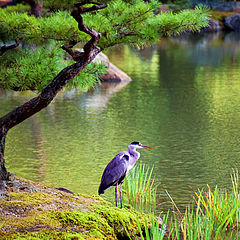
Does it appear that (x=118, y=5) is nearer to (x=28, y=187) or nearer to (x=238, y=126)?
(x=28, y=187)

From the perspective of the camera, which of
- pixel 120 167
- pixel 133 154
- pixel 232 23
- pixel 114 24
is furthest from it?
pixel 232 23

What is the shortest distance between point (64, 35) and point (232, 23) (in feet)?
154

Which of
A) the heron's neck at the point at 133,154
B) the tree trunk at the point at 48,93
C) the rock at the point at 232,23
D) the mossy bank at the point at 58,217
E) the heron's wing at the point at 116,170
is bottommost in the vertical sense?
the rock at the point at 232,23

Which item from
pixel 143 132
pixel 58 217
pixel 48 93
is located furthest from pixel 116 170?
pixel 143 132

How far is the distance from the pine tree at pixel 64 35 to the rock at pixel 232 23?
45.7 metres

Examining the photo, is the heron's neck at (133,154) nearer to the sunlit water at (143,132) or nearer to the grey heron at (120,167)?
the grey heron at (120,167)

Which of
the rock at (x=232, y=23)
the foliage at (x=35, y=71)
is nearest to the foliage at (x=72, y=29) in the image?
the foliage at (x=35, y=71)

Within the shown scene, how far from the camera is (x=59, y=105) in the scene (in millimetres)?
15547

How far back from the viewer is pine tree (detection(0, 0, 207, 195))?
6246 mm

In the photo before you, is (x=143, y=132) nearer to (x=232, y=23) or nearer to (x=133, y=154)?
(x=133, y=154)

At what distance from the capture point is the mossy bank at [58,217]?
212 inches

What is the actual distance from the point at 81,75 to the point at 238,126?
21.8ft

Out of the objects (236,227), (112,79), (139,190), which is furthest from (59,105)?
(236,227)

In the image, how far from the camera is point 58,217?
573 centimetres
